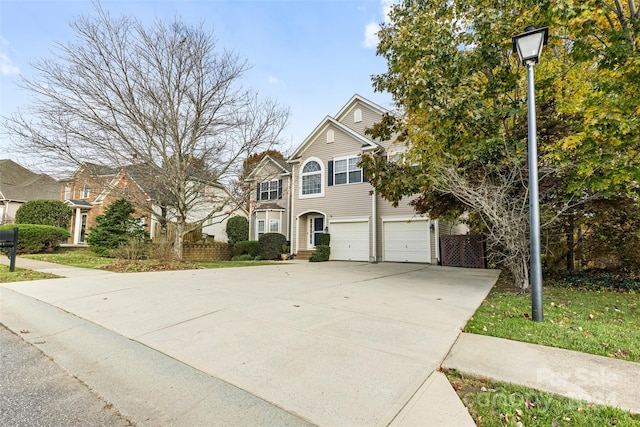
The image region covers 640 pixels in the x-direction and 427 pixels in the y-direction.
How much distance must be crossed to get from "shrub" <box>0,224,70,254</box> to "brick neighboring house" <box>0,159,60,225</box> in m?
9.77

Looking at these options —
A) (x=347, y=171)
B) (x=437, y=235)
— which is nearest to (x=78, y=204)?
(x=347, y=171)

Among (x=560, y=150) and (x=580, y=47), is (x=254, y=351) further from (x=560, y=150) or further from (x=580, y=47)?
(x=580, y=47)

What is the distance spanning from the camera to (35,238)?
14.5 m

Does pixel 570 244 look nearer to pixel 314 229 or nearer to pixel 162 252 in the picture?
pixel 314 229

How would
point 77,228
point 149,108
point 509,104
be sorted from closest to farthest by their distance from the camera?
point 509,104, point 149,108, point 77,228

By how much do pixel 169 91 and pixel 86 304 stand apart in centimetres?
876

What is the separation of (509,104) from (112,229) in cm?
1633

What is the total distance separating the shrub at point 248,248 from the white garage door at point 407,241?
24.4ft

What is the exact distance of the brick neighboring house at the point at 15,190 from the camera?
23.5 meters

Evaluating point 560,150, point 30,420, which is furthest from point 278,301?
point 560,150

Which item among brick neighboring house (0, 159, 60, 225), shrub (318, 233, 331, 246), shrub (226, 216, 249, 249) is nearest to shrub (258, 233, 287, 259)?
shrub (318, 233, 331, 246)

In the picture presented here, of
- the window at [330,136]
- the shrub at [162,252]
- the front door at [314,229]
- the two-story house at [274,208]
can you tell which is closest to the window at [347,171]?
the window at [330,136]

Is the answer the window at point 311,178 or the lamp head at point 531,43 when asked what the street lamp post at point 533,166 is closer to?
the lamp head at point 531,43

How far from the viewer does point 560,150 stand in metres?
6.07
